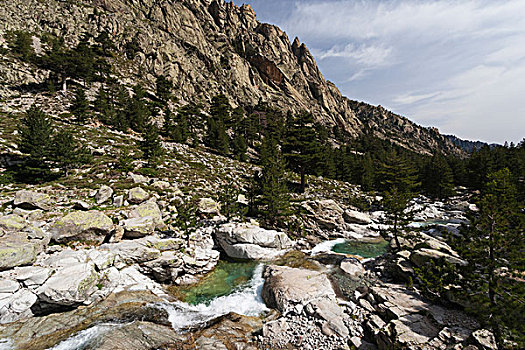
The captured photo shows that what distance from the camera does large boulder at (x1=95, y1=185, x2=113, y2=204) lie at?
25217mm

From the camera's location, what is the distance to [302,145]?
40438mm

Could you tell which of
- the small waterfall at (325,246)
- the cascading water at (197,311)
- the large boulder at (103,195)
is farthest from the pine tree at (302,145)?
the large boulder at (103,195)

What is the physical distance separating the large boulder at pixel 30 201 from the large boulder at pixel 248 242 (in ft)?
61.2

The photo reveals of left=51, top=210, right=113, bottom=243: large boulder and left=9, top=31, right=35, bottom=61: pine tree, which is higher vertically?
left=9, top=31, right=35, bottom=61: pine tree

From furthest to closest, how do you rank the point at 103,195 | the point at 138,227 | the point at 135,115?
the point at 135,115, the point at 103,195, the point at 138,227

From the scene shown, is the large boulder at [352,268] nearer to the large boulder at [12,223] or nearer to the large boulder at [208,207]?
the large boulder at [208,207]

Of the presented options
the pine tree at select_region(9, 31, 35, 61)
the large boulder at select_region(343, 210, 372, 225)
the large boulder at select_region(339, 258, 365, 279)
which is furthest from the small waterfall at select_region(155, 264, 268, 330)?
the pine tree at select_region(9, 31, 35, 61)

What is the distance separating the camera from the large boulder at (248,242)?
22750 mm

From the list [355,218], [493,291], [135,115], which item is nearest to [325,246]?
[355,218]

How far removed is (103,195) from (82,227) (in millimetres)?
7964

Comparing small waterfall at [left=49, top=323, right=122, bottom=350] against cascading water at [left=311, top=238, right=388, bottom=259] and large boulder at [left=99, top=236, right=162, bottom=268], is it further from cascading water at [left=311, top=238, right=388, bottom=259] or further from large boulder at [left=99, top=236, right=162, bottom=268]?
cascading water at [left=311, top=238, right=388, bottom=259]

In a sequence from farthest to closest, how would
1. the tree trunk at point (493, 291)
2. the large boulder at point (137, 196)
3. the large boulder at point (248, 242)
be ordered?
1. the large boulder at point (137, 196)
2. the large boulder at point (248, 242)
3. the tree trunk at point (493, 291)

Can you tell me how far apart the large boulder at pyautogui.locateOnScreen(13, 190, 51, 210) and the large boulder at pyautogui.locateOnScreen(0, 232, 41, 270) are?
7502 millimetres

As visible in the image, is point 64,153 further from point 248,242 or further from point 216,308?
point 216,308
